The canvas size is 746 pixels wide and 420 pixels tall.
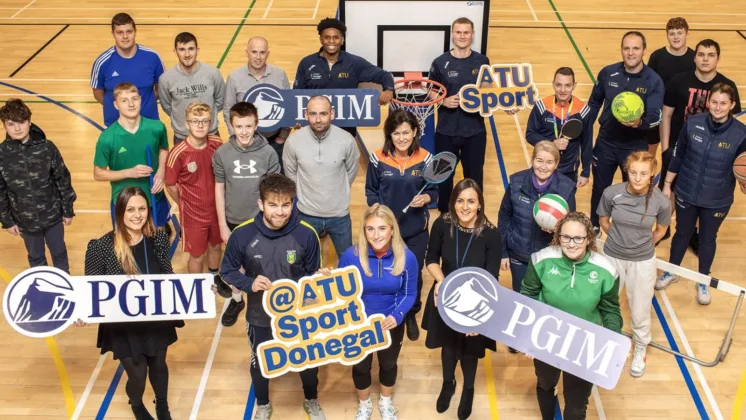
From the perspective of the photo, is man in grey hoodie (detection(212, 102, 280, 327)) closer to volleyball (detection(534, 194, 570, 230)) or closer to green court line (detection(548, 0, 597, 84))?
volleyball (detection(534, 194, 570, 230))

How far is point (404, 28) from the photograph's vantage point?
10391 millimetres

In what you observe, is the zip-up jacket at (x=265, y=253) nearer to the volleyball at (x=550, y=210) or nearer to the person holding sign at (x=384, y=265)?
the person holding sign at (x=384, y=265)

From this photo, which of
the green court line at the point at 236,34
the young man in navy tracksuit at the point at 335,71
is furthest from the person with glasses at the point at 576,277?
the green court line at the point at 236,34

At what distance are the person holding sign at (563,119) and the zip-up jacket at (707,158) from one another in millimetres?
902

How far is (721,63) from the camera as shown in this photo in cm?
1434

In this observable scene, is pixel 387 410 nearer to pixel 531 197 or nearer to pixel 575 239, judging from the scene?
pixel 531 197

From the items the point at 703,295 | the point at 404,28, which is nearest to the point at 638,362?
the point at 703,295

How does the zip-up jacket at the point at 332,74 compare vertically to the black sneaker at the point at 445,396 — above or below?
above

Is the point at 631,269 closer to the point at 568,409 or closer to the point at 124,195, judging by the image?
the point at 568,409

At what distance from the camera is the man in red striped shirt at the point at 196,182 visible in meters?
6.80

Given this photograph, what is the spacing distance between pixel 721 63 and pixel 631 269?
9360 mm

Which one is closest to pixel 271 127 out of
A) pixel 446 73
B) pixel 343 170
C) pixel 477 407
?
pixel 343 170

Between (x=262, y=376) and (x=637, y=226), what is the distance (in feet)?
11.1

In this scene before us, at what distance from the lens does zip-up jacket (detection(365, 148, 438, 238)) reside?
6.84m
